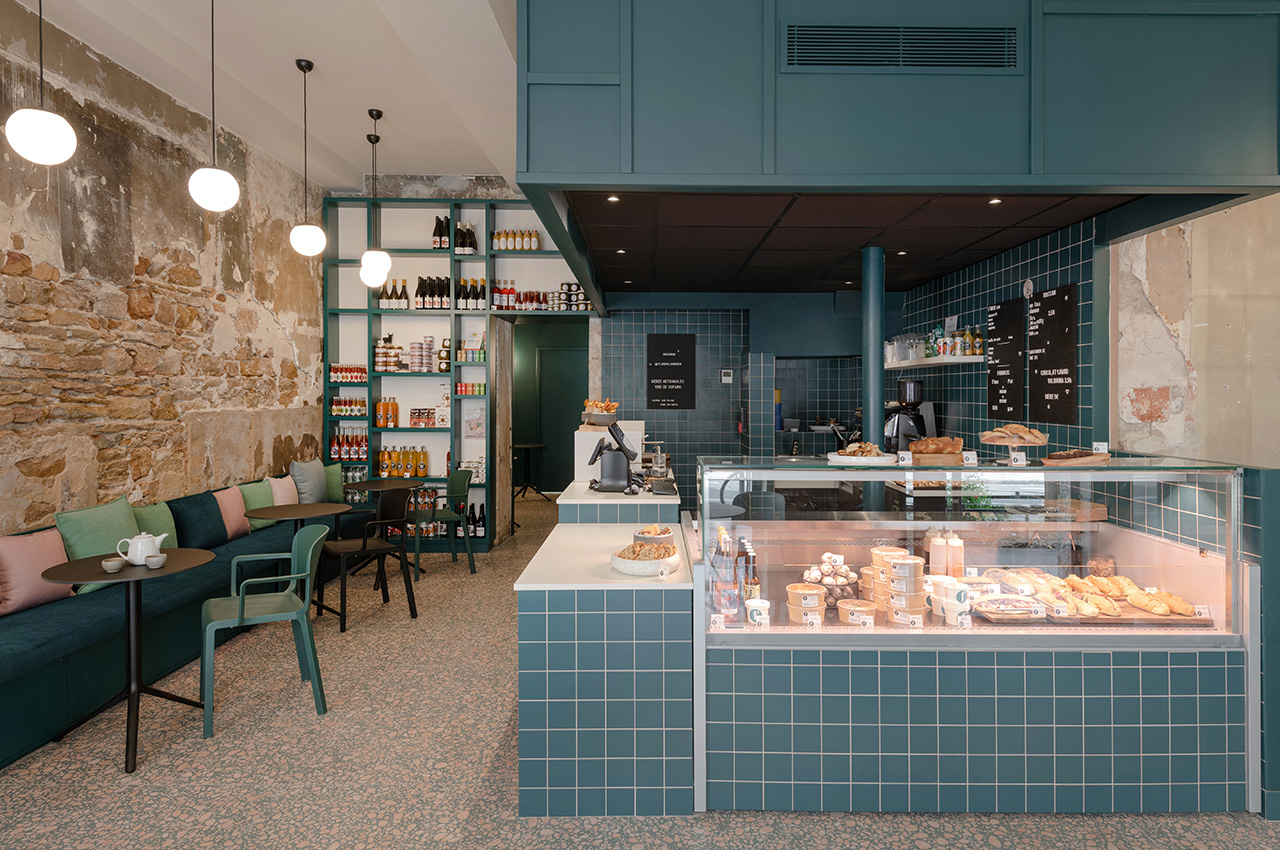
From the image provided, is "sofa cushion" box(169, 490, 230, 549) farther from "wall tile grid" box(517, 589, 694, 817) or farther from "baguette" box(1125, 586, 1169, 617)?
"baguette" box(1125, 586, 1169, 617)

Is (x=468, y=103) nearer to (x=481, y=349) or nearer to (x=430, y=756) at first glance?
(x=481, y=349)

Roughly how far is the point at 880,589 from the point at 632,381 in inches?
190

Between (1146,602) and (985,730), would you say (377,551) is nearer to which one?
(985,730)

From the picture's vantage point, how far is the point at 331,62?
4.41 meters

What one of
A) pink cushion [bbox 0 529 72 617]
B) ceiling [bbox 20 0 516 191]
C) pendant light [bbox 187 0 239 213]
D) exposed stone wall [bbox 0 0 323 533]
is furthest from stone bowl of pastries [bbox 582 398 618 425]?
pink cushion [bbox 0 529 72 617]

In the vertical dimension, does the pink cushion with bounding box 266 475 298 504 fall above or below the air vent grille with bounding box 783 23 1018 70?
below

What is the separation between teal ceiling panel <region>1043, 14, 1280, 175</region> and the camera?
255 cm

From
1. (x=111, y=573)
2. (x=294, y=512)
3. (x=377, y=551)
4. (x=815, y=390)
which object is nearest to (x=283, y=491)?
(x=294, y=512)

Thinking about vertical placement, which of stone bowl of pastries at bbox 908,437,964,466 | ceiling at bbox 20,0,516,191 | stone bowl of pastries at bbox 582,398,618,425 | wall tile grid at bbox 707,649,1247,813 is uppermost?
ceiling at bbox 20,0,516,191

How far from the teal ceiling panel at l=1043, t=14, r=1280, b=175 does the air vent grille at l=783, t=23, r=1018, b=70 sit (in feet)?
0.64

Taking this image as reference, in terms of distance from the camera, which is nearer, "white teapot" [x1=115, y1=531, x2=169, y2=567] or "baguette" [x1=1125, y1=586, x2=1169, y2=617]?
"baguette" [x1=1125, y1=586, x2=1169, y2=617]

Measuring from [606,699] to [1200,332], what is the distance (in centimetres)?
350

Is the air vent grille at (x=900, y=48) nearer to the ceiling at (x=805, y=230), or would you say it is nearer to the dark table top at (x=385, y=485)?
the ceiling at (x=805, y=230)

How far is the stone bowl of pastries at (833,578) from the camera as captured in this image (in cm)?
253
